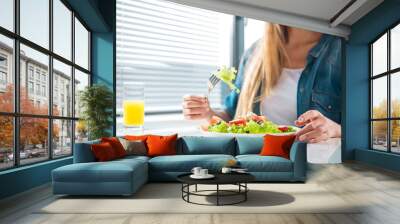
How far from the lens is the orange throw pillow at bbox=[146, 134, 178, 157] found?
646 centimetres

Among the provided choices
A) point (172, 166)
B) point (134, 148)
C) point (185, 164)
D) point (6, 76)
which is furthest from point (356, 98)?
point (6, 76)

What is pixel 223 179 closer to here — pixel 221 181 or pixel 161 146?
pixel 221 181

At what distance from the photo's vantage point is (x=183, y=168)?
5.80 meters

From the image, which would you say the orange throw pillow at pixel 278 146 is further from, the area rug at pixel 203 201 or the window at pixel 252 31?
the window at pixel 252 31

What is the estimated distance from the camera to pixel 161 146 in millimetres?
6488

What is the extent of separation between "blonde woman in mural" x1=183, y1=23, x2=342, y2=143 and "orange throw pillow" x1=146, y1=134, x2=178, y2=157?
12.3 ft

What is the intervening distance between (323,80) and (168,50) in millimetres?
4022

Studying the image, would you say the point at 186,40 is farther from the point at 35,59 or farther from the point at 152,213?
the point at 152,213

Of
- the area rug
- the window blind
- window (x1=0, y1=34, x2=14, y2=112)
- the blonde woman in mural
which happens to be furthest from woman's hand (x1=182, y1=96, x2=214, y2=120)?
window (x1=0, y1=34, x2=14, y2=112)

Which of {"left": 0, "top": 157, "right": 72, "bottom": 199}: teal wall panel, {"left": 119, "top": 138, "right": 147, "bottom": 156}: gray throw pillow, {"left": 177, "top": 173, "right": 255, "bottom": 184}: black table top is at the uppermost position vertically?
{"left": 119, "top": 138, "right": 147, "bottom": 156}: gray throw pillow

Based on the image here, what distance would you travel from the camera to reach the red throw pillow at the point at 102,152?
5547 mm

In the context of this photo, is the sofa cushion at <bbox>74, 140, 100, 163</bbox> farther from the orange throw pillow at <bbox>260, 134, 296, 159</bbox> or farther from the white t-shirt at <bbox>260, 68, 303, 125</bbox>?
the white t-shirt at <bbox>260, 68, 303, 125</bbox>

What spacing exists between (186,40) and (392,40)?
193 inches

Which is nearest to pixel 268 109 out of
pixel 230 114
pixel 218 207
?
pixel 230 114
